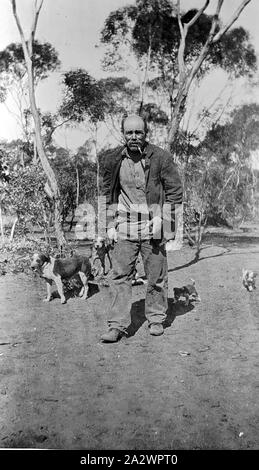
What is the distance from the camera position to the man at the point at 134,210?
430cm

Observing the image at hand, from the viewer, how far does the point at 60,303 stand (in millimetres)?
6172

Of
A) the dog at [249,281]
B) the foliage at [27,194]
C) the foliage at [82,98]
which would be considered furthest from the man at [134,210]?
the foliage at [82,98]

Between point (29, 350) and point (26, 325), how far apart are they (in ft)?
2.90

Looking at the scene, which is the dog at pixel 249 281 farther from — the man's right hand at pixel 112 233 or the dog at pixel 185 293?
the man's right hand at pixel 112 233

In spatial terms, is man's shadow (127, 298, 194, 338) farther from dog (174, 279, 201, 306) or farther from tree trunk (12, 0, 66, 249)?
tree trunk (12, 0, 66, 249)

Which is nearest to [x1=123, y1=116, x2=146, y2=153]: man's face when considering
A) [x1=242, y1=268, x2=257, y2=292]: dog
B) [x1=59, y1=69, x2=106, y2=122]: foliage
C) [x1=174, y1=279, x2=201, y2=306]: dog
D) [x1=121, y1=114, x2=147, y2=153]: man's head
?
[x1=121, y1=114, x2=147, y2=153]: man's head

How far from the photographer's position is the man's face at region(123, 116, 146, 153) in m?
4.16

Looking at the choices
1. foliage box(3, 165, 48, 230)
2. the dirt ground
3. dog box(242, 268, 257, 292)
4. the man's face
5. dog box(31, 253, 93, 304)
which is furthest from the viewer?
foliage box(3, 165, 48, 230)

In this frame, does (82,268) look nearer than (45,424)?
No

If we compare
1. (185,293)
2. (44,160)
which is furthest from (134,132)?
(44,160)

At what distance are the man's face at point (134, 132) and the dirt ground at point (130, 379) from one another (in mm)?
1808
